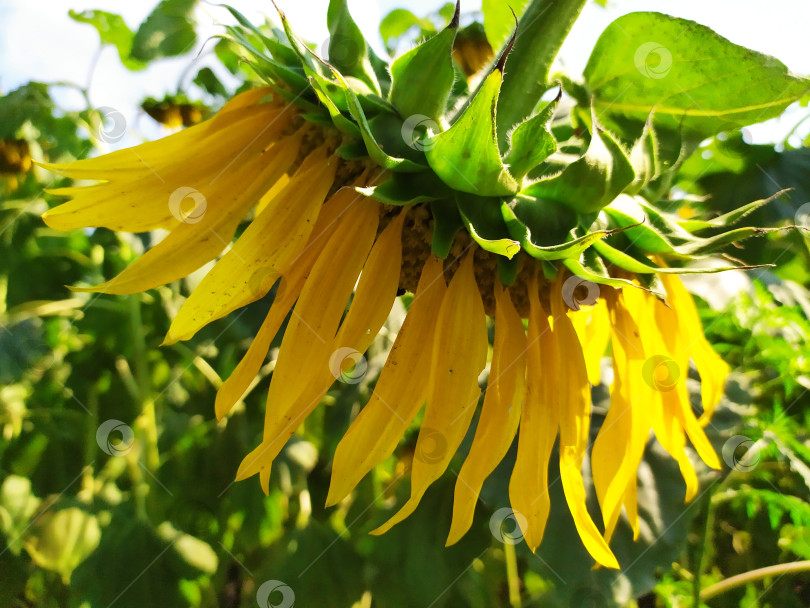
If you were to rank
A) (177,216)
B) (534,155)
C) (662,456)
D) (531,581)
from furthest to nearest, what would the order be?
(531,581) → (662,456) → (177,216) → (534,155)

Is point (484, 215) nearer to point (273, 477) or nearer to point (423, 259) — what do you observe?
point (423, 259)

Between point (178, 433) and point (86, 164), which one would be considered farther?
point (178, 433)

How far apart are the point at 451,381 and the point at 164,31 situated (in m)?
0.95

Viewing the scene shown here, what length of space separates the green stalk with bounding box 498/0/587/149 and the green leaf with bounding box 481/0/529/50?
A: 128 millimetres

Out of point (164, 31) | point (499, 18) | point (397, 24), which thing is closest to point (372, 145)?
point (499, 18)

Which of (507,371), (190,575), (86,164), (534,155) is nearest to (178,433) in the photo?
(190,575)

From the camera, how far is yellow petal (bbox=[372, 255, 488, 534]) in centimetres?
61

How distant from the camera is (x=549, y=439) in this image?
0.66 meters

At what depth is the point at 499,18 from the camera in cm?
89

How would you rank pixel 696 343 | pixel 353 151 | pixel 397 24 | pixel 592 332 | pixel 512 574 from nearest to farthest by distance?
1. pixel 353 151
2. pixel 696 343
3. pixel 592 332
4. pixel 512 574
5. pixel 397 24

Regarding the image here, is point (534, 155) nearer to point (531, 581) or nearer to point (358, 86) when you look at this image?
point (358, 86)

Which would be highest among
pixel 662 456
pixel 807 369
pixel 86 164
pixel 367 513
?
pixel 86 164

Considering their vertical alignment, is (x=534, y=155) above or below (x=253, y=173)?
above

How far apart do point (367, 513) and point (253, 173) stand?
656 mm
